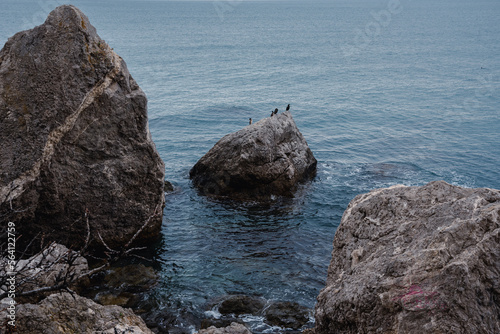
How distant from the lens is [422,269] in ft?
30.5

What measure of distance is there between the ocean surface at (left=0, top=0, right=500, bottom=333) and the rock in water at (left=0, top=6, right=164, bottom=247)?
13.7 feet

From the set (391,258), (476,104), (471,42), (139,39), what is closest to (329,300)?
(391,258)

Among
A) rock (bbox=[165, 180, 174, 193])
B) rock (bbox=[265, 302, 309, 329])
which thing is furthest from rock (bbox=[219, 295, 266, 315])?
rock (bbox=[165, 180, 174, 193])

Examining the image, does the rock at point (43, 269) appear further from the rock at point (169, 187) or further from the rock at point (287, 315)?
the rock at point (169, 187)

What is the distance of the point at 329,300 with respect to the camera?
10766mm

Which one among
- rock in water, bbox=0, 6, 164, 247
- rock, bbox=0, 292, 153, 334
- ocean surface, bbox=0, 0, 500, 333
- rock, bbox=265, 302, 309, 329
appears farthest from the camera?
ocean surface, bbox=0, 0, 500, 333

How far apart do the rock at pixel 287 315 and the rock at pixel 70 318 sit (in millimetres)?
5615

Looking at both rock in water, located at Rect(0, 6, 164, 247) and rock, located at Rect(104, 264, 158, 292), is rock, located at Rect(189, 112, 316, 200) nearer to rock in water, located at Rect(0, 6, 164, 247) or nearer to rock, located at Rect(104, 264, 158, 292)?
rock in water, located at Rect(0, 6, 164, 247)

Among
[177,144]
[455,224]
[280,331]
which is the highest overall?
[455,224]

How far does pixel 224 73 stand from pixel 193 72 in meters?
5.19

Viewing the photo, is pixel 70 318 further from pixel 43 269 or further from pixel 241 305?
pixel 241 305

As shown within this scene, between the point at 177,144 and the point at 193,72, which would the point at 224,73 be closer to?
the point at 193,72

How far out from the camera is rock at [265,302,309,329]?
16.1 m

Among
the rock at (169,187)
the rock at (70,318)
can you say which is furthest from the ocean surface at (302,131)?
the rock at (70,318)
